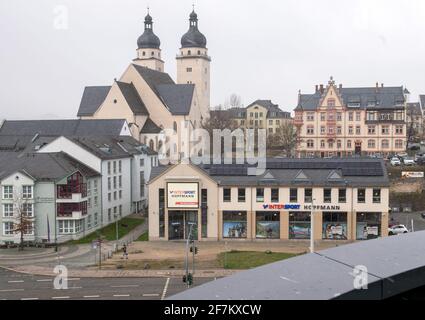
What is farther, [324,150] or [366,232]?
[324,150]

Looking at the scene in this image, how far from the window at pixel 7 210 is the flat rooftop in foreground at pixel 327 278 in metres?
35.3

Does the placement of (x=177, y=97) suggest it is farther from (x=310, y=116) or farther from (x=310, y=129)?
(x=310, y=129)

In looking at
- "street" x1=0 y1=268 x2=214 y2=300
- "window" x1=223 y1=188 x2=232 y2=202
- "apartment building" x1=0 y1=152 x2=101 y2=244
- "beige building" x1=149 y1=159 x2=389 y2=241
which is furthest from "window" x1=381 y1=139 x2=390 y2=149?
"street" x1=0 y1=268 x2=214 y2=300

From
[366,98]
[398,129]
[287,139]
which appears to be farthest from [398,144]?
[287,139]

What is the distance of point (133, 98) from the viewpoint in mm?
75750

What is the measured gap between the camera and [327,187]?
3750 cm

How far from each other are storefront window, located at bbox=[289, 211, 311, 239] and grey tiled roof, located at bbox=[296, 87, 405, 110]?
114 feet

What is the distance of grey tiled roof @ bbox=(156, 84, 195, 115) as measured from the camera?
7900 cm

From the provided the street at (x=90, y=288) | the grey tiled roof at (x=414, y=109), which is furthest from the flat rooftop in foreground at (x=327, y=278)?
the grey tiled roof at (x=414, y=109)

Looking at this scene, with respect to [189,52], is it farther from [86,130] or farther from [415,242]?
[415,242]

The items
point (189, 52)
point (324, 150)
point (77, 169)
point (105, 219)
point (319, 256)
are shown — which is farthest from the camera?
point (189, 52)
